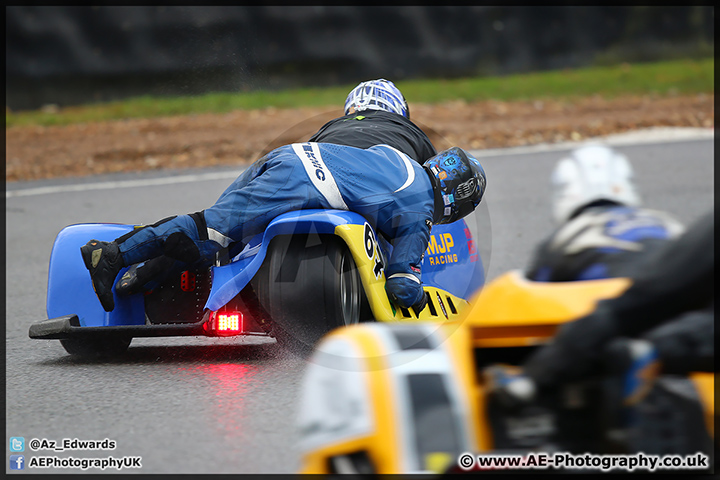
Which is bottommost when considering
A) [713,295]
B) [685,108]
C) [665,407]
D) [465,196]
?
[665,407]

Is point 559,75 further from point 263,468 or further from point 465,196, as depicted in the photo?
point 263,468

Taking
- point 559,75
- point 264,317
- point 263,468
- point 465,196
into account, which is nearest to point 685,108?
point 559,75

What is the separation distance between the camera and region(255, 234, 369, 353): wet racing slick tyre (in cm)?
→ 370

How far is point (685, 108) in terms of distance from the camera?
12.2m

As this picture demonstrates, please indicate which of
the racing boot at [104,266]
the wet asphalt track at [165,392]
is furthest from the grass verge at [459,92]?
the racing boot at [104,266]

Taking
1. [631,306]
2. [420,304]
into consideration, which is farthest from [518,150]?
[631,306]

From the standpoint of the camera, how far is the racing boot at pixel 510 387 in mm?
2090

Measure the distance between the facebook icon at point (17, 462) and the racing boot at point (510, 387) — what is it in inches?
69.6

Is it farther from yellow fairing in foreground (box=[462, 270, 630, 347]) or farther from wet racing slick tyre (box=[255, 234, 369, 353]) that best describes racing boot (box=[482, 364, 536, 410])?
wet racing slick tyre (box=[255, 234, 369, 353])

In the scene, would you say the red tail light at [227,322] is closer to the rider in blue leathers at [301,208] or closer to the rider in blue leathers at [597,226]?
the rider in blue leathers at [301,208]

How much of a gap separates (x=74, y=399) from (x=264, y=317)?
2.77 ft

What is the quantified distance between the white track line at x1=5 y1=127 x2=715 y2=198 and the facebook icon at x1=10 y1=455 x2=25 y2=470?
6413 millimetres

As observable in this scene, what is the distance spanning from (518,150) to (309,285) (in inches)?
278

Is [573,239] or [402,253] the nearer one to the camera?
[573,239]
